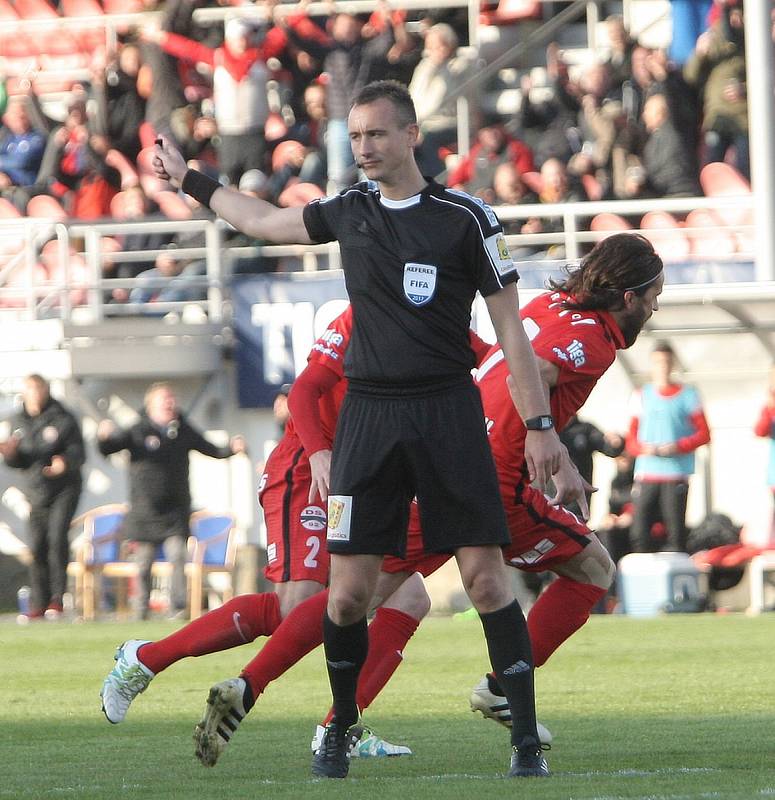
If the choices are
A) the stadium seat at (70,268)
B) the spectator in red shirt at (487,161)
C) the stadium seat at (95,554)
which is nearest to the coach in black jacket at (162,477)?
the stadium seat at (95,554)

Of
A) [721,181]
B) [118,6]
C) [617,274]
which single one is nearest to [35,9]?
[118,6]

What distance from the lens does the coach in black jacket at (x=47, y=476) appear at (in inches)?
672

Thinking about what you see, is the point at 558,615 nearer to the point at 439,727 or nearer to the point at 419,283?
the point at 439,727

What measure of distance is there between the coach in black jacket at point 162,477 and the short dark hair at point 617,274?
415 inches

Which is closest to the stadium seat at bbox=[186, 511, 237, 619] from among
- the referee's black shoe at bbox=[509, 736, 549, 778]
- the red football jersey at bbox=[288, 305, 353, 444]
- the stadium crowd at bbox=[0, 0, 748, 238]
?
the stadium crowd at bbox=[0, 0, 748, 238]

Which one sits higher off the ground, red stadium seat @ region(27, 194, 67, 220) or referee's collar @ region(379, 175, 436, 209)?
red stadium seat @ region(27, 194, 67, 220)

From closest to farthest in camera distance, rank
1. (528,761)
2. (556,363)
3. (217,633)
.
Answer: (528,761) < (556,363) < (217,633)

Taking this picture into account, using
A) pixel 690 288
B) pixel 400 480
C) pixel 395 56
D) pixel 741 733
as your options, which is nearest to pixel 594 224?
pixel 690 288

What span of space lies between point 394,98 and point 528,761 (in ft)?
6.58

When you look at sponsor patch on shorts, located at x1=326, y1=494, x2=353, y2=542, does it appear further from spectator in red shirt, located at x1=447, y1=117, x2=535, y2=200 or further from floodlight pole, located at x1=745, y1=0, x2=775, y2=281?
spectator in red shirt, located at x1=447, y1=117, x2=535, y2=200

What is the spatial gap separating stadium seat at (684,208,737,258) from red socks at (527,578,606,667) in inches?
438

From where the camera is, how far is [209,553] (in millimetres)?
18250

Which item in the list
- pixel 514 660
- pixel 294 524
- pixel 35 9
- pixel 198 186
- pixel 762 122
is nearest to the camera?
pixel 514 660

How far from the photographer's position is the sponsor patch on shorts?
5812 millimetres
